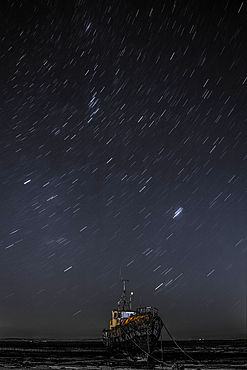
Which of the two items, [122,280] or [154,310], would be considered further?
[122,280]

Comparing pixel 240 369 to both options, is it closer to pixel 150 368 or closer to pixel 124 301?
pixel 150 368

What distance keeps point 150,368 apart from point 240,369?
10.9 m

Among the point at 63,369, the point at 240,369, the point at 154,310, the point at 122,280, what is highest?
the point at 122,280

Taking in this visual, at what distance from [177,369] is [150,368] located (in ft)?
10.5

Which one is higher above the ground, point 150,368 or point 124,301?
point 124,301

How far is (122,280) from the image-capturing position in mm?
84500

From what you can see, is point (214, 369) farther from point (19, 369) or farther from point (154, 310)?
point (19, 369)

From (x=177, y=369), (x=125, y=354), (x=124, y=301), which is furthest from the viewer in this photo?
(x=124, y=301)

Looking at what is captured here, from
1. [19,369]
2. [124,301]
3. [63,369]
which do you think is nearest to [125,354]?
[124,301]

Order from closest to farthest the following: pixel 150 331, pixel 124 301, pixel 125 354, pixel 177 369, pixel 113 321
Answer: pixel 177 369
pixel 150 331
pixel 125 354
pixel 113 321
pixel 124 301

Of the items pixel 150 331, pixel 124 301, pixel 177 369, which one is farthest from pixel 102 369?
pixel 124 301

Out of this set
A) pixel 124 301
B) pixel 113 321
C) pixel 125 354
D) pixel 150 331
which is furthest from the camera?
pixel 124 301

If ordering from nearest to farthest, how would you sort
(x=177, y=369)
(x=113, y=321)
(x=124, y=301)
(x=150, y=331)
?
1. (x=177, y=369)
2. (x=150, y=331)
3. (x=113, y=321)
4. (x=124, y=301)

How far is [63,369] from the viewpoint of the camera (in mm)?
43562
